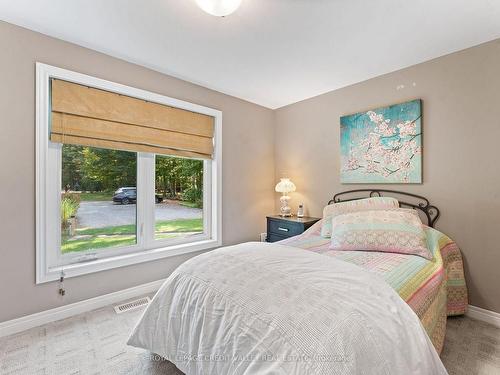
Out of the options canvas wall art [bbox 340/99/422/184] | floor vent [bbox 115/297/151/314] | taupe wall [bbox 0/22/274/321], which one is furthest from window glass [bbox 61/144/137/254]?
canvas wall art [bbox 340/99/422/184]

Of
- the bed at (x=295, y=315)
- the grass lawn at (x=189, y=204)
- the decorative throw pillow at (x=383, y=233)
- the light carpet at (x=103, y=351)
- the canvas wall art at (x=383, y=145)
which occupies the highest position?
the canvas wall art at (x=383, y=145)

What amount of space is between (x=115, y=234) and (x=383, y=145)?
2984mm

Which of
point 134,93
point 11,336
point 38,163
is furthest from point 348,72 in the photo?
point 11,336

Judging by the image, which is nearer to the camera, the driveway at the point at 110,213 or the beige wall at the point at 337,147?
the beige wall at the point at 337,147

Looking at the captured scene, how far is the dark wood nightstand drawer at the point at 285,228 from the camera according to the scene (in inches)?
118

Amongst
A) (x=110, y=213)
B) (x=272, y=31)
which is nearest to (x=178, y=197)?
(x=110, y=213)

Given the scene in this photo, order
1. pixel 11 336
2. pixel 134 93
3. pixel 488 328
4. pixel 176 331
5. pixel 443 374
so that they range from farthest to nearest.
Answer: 1. pixel 134 93
2. pixel 488 328
3. pixel 11 336
4. pixel 176 331
5. pixel 443 374

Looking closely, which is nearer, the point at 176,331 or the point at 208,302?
the point at 208,302

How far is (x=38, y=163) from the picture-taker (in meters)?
2.00

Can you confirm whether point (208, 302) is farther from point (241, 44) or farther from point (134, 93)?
point (134, 93)

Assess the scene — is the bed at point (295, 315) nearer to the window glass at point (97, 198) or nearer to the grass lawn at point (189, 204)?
the window glass at point (97, 198)

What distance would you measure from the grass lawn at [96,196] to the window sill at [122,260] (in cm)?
59

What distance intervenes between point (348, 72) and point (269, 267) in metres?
2.31

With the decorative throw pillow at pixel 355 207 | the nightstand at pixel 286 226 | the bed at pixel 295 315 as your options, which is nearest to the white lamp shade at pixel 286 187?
the nightstand at pixel 286 226
